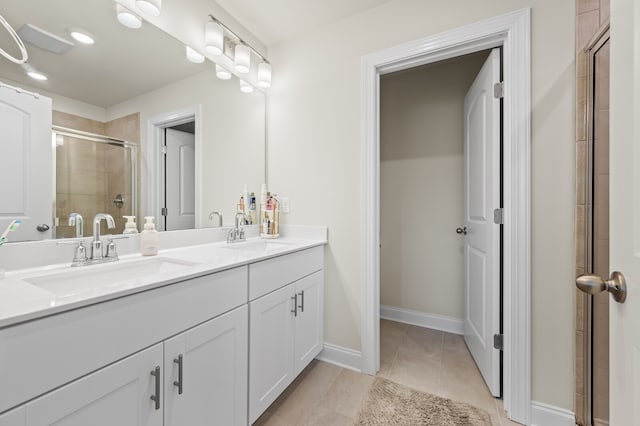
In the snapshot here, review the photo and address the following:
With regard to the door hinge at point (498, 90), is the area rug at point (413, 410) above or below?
below

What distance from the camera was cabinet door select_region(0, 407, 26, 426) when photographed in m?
0.55

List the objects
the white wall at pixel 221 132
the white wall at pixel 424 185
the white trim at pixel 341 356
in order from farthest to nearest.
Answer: the white wall at pixel 424 185, the white trim at pixel 341 356, the white wall at pixel 221 132

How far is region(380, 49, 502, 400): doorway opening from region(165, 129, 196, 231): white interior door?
1617 mm

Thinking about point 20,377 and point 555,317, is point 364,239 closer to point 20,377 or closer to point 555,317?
point 555,317

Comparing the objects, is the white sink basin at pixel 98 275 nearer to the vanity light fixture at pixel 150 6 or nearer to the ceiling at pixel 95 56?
the ceiling at pixel 95 56

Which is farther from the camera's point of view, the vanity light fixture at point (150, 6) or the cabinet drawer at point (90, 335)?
the vanity light fixture at point (150, 6)

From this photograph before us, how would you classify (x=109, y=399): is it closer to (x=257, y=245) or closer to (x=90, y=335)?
(x=90, y=335)

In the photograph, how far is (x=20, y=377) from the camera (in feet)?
1.90

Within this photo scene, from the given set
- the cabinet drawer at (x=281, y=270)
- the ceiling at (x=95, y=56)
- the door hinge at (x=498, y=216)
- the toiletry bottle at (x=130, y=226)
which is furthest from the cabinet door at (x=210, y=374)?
the door hinge at (x=498, y=216)

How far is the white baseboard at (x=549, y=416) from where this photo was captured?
130 centimetres

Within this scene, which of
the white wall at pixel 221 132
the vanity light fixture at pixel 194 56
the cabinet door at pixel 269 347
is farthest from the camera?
the vanity light fixture at pixel 194 56

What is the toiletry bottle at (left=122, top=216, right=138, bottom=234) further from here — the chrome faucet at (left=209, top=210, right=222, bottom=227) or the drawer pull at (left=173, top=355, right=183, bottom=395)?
the drawer pull at (left=173, top=355, right=183, bottom=395)

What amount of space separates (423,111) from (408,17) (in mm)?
918

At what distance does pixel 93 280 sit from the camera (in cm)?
100
